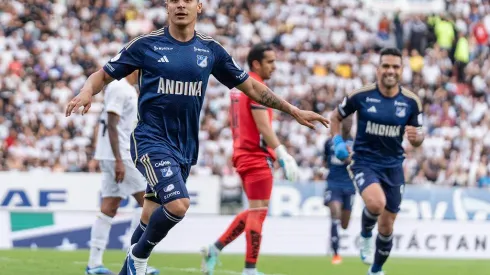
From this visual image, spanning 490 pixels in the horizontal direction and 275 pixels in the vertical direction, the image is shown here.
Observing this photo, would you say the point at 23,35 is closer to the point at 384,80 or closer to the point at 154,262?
the point at 154,262

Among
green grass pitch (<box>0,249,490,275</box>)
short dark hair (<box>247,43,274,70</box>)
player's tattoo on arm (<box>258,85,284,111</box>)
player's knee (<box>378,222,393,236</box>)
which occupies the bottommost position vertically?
green grass pitch (<box>0,249,490,275</box>)

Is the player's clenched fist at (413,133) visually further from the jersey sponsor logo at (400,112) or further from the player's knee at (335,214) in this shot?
the player's knee at (335,214)

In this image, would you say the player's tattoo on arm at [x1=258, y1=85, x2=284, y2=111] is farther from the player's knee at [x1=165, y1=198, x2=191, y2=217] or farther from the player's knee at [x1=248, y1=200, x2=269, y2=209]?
the player's knee at [x1=248, y1=200, x2=269, y2=209]

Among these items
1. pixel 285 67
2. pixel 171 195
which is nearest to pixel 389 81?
pixel 171 195

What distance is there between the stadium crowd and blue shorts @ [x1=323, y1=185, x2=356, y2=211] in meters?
6.58

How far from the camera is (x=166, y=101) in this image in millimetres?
10047

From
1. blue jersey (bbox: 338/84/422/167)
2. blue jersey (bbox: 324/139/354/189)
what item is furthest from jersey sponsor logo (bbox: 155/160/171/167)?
blue jersey (bbox: 324/139/354/189)

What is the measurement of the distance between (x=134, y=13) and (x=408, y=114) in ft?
65.8

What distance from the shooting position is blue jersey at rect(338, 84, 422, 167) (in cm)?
1361

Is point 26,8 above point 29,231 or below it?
above

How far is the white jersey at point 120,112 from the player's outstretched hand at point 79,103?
4.12 metres

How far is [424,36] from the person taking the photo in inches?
1427

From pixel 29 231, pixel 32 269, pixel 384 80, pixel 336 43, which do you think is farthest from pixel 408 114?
pixel 336 43

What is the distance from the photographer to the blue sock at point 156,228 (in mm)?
9688
